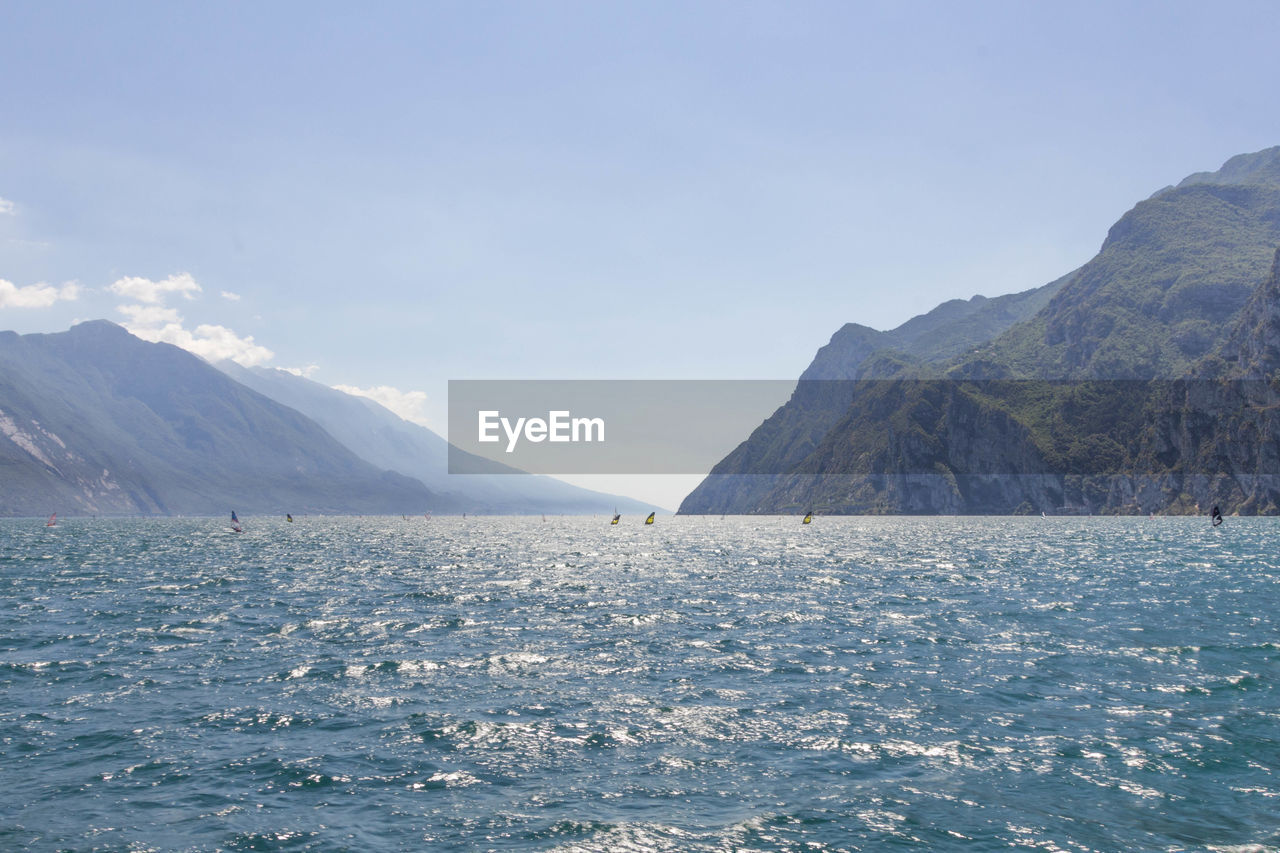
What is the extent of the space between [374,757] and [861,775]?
12.8m

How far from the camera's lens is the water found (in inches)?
655

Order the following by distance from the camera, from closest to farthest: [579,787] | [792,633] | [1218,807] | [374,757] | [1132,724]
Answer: [1218,807], [579,787], [374,757], [1132,724], [792,633]

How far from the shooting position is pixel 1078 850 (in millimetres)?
15227

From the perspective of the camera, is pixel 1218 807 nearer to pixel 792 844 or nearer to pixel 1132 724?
pixel 1132 724

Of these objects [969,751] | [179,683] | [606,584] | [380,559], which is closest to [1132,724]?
[969,751]

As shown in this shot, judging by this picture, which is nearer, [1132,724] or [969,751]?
[969,751]

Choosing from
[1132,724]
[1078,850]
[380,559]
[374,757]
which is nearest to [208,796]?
[374,757]

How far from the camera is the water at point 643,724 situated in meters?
16.6

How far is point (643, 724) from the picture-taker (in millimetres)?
24219

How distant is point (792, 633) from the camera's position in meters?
40.7

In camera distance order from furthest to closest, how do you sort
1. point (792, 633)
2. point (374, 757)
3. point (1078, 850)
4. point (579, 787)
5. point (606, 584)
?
point (606, 584)
point (792, 633)
point (374, 757)
point (579, 787)
point (1078, 850)

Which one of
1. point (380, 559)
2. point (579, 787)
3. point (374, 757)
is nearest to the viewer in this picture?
point (579, 787)

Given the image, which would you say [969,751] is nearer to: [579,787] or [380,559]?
[579,787]

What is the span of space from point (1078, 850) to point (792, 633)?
25621mm
